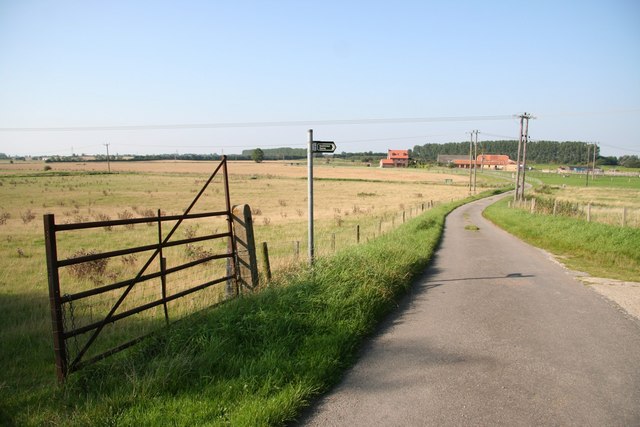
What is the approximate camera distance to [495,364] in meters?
5.30

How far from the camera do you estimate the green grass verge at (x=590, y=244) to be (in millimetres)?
12211

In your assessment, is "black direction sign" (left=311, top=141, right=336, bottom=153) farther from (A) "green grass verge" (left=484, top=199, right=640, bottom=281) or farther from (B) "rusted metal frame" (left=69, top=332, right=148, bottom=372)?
(A) "green grass verge" (left=484, top=199, right=640, bottom=281)

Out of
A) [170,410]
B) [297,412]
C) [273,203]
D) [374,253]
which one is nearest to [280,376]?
[297,412]

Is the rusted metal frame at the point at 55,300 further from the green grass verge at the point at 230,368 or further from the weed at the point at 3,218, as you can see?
the weed at the point at 3,218

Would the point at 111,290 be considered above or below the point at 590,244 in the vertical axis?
above

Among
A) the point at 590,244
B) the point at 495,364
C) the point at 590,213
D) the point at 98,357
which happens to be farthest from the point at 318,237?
the point at 98,357

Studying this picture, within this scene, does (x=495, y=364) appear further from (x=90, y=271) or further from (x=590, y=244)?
(x=590, y=244)

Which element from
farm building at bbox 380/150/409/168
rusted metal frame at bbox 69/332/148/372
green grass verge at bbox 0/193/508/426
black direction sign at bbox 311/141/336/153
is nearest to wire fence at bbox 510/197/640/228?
black direction sign at bbox 311/141/336/153

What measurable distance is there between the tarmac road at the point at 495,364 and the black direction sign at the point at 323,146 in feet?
10.8

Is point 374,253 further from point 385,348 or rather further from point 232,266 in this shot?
point 385,348

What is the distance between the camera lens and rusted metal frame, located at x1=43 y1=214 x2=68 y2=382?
4.53m

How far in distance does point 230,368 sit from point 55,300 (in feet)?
6.61

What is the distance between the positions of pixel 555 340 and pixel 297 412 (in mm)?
4192

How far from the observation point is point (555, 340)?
619 cm
